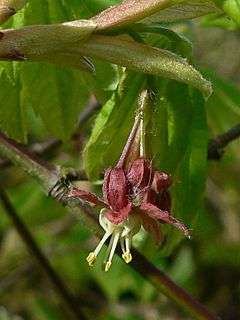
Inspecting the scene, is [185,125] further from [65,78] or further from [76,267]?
[76,267]

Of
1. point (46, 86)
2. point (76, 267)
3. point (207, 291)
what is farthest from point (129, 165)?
point (207, 291)

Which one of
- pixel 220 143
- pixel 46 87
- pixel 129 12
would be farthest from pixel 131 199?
pixel 220 143

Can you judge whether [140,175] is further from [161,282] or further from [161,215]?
[161,282]

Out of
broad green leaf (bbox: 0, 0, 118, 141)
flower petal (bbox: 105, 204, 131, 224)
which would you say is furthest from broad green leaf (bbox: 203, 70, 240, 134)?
flower petal (bbox: 105, 204, 131, 224)

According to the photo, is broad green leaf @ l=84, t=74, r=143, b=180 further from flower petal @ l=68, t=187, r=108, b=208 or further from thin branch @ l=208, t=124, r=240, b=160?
thin branch @ l=208, t=124, r=240, b=160

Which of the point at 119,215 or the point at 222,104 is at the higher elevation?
the point at 119,215

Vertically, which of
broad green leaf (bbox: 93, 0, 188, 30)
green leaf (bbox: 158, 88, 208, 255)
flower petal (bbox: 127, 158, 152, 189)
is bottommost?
green leaf (bbox: 158, 88, 208, 255)

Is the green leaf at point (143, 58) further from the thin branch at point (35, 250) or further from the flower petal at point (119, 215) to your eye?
the thin branch at point (35, 250)
